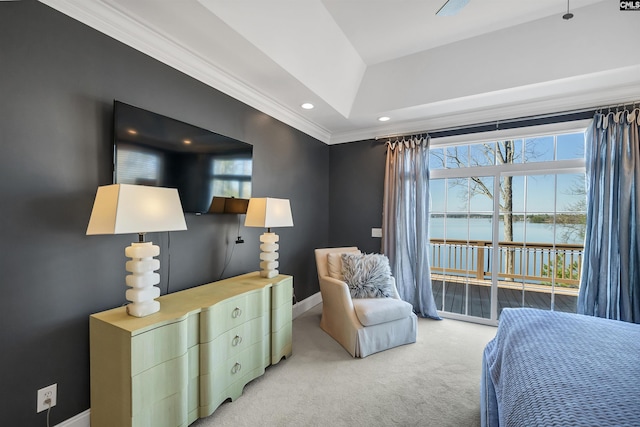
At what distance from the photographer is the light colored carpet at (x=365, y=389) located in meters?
1.85

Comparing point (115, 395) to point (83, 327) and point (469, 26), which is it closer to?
point (83, 327)

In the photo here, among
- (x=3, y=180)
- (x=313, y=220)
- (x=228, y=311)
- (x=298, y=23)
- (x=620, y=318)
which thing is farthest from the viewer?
(x=313, y=220)

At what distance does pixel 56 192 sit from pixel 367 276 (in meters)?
2.67

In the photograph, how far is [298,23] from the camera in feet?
7.59

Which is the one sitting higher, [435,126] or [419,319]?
[435,126]

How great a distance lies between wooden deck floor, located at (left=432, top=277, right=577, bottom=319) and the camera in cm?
321

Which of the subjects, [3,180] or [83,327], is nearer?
[3,180]

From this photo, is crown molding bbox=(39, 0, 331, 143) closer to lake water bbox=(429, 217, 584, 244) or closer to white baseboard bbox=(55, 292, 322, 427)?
white baseboard bbox=(55, 292, 322, 427)

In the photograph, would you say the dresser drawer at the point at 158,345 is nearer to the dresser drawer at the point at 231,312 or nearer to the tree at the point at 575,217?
the dresser drawer at the point at 231,312

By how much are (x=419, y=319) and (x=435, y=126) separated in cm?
258

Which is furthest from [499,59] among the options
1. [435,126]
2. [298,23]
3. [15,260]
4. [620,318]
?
[15,260]

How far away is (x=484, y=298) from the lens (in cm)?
384

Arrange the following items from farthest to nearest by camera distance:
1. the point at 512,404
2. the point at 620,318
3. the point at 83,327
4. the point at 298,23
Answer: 1. the point at 620,318
2. the point at 298,23
3. the point at 83,327
4. the point at 512,404

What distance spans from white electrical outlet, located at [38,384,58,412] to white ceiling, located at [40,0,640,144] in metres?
2.16
